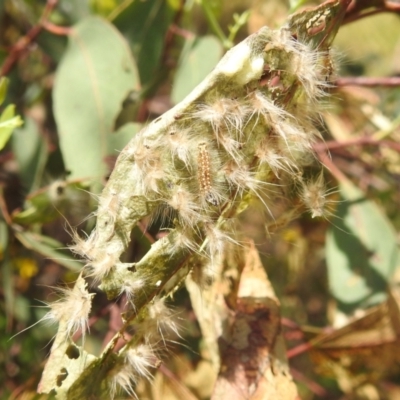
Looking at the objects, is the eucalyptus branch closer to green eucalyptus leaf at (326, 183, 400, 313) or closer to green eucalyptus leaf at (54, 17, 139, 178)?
green eucalyptus leaf at (54, 17, 139, 178)

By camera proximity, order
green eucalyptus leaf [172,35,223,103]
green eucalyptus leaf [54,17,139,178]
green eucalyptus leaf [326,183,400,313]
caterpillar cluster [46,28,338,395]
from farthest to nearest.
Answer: green eucalyptus leaf [326,183,400,313], green eucalyptus leaf [172,35,223,103], green eucalyptus leaf [54,17,139,178], caterpillar cluster [46,28,338,395]

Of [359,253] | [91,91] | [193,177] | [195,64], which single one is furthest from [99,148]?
[359,253]

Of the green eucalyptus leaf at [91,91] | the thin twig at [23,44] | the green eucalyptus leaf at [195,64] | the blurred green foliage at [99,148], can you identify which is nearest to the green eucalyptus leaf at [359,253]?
the blurred green foliage at [99,148]

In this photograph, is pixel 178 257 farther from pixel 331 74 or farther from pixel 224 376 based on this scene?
pixel 331 74

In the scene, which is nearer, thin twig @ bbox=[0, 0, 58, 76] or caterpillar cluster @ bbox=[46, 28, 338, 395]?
caterpillar cluster @ bbox=[46, 28, 338, 395]

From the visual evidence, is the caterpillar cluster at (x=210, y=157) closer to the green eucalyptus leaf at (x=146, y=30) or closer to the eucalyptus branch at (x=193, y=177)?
the eucalyptus branch at (x=193, y=177)

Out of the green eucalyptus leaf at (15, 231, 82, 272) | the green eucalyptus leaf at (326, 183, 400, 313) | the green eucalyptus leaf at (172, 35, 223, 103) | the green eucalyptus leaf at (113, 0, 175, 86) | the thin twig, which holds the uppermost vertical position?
the thin twig

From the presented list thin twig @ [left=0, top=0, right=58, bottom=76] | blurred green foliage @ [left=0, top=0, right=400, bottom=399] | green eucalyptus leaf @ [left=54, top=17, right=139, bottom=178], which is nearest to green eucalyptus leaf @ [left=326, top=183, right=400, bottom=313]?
blurred green foliage @ [left=0, top=0, right=400, bottom=399]
